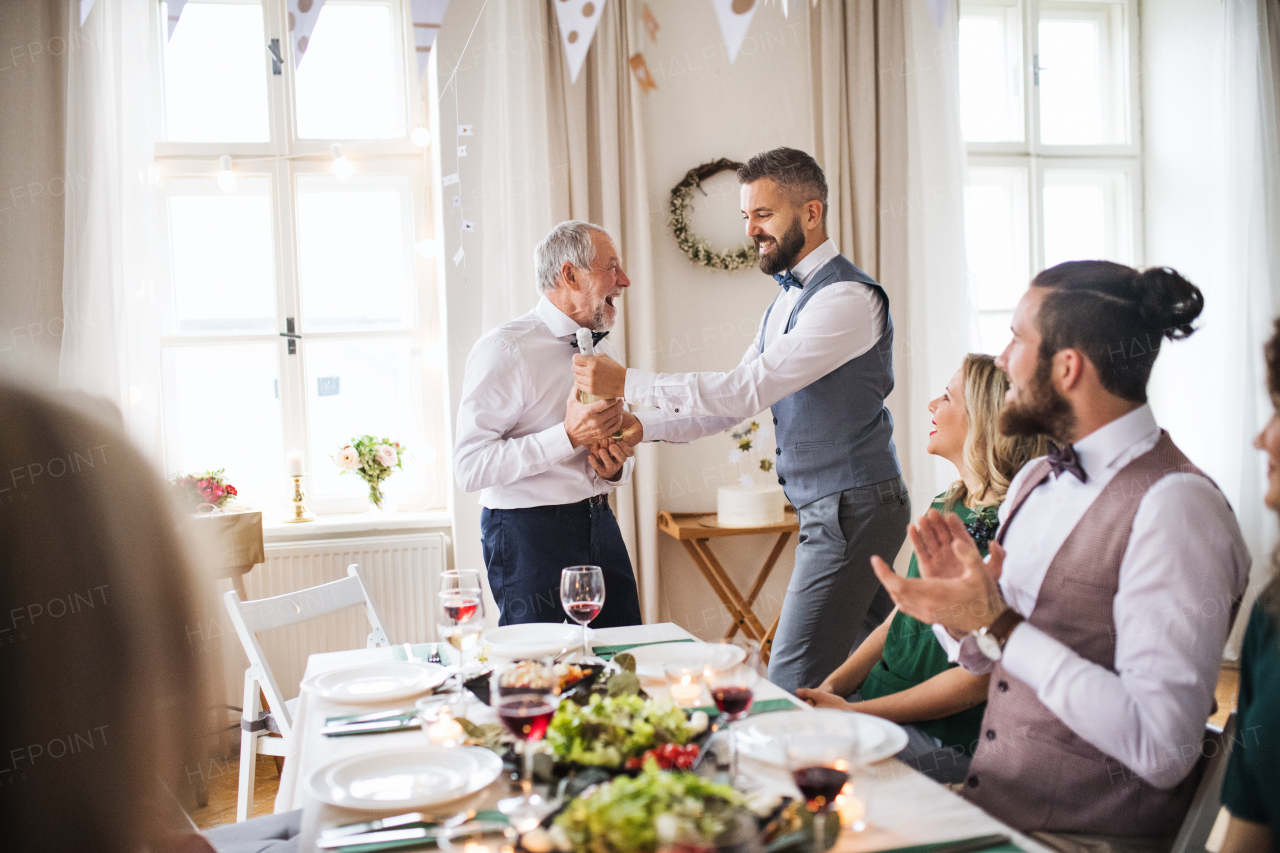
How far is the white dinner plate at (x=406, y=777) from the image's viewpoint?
1.09m

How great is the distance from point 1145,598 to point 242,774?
2.27 metres

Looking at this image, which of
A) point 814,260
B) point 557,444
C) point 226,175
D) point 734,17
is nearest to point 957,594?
point 557,444

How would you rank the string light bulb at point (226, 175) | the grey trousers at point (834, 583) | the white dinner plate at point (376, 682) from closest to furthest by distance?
the white dinner plate at point (376, 682) < the grey trousers at point (834, 583) < the string light bulb at point (226, 175)

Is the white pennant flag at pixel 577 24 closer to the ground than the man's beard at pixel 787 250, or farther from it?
farther from it

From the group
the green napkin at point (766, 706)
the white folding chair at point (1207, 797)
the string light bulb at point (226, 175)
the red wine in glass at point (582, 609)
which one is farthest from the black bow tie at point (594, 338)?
the string light bulb at point (226, 175)

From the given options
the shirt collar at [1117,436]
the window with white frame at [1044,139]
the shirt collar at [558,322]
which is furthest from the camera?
the window with white frame at [1044,139]

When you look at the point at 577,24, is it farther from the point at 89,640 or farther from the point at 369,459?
the point at 89,640

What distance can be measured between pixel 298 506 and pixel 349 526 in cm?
27

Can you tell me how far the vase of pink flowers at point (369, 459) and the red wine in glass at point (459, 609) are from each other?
2.25m

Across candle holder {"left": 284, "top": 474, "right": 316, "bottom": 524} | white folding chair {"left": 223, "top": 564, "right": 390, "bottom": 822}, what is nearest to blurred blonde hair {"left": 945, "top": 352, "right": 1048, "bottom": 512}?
white folding chair {"left": 223, "top": 564, "right": 390, "bottom": 822}

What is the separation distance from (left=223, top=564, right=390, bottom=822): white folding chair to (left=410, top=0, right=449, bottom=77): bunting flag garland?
1366 millimetres

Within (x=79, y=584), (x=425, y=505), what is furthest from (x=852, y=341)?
(x=425, y=505)

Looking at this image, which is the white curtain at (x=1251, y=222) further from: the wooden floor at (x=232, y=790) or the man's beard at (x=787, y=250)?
the man's beard at (x=787, y=250)

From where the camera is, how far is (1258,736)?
3.51 feet
